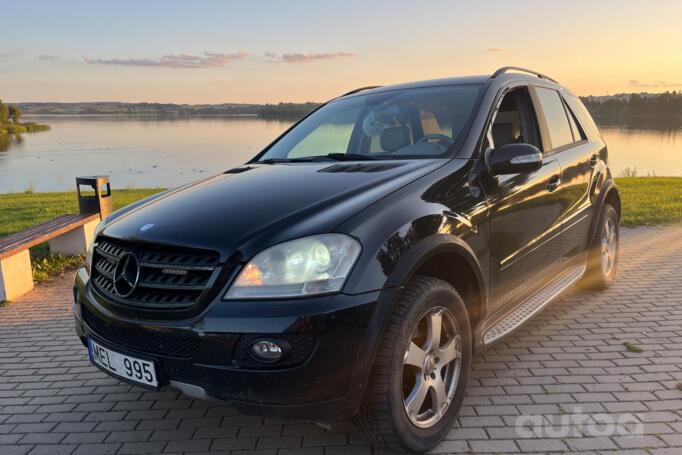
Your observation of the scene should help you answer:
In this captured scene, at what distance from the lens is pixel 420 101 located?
3.61 meters

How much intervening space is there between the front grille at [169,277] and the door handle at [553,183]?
2.45m

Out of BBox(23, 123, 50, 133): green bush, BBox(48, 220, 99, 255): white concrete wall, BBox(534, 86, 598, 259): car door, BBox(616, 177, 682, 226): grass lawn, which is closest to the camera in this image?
BBox(534, 86, 598, 259): car door

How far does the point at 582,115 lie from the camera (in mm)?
4727

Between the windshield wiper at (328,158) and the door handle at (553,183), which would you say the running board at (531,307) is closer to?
the door handle at (553,183)

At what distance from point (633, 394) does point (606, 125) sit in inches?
1851

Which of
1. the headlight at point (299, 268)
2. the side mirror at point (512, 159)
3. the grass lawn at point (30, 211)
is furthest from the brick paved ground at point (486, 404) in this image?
the grass lawn at point (30, 211)

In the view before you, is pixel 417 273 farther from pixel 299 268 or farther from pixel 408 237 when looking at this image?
pixel 299 268

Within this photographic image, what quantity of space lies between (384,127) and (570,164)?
1.50 metres

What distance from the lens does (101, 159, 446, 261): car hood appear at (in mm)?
2205

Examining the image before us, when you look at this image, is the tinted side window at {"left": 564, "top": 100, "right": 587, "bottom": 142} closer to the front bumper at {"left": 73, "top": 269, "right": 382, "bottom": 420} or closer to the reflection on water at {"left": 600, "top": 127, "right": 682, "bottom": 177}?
the front bumper at {"left": 73, "top": 269, "right": 382, "bottom": 420}

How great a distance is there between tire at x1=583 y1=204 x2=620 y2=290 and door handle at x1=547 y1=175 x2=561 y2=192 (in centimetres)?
111

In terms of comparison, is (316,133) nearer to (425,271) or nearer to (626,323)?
(425,271)

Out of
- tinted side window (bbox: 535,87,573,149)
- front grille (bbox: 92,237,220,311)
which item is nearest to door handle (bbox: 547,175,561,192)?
tinted side window (bbox: 535,87,573,149)

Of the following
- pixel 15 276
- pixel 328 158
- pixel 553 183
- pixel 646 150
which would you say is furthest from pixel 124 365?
pixel 646 150
